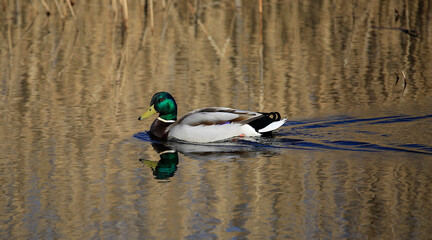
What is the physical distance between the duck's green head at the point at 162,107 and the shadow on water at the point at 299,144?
28 cm

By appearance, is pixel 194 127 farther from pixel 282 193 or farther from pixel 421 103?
pixel 421 103

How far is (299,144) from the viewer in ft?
25.7

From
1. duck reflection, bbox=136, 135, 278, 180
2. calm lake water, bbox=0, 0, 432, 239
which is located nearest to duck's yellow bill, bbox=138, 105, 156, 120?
calm lake water, bbox=0, 0, 432, 239

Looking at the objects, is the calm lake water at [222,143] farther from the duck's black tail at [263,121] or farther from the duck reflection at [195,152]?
the duck's black tail at [263,121]

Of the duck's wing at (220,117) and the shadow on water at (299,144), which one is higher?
the duck's wing at (220,117)

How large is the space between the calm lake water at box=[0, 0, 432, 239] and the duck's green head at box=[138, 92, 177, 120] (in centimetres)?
29

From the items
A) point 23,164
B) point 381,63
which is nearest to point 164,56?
point 381,63

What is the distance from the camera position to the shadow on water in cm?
742

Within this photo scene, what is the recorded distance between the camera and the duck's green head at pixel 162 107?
8.82 m

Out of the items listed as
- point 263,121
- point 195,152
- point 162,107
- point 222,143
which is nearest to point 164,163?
point 195,152

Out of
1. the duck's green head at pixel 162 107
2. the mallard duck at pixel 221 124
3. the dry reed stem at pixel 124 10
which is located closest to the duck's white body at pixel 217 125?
the mallard duck at pixel 221 124

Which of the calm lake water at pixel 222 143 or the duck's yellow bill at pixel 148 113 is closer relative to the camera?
the calm lake water at pixel 222 143

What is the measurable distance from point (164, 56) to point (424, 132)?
6.25 m

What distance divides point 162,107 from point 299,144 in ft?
6.17
